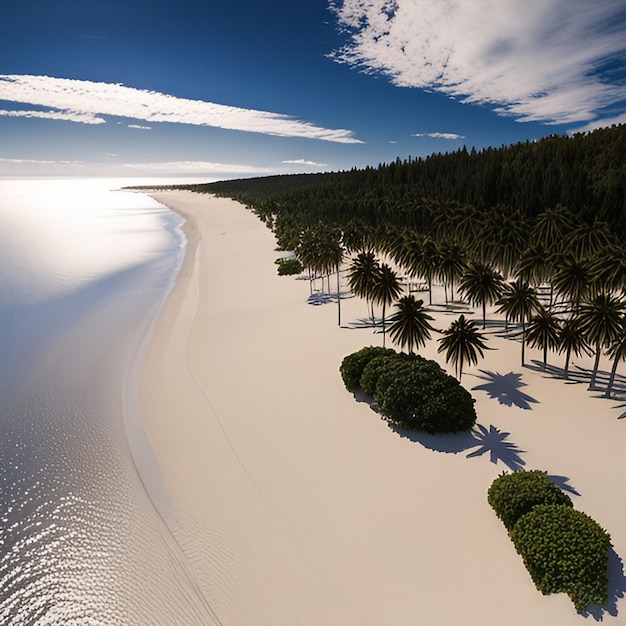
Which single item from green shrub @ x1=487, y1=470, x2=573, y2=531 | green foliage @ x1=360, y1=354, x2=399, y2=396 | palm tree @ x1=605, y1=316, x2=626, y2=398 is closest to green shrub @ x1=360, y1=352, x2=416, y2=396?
green foliage @ x1=360, y1=354, x2=399, y2=396

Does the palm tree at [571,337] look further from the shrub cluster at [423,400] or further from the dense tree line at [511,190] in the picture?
the dense tree line at [511,190]

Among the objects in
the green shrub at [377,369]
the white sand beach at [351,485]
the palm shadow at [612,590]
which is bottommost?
the white sand beach at [351,485]

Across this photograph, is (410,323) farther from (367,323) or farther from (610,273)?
Answer: (610,273)

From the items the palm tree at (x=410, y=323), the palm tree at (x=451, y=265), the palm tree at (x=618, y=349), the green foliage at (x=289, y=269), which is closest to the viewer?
the palm tree at (x=618, y=349)

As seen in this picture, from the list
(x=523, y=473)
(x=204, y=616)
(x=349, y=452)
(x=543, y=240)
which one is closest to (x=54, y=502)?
(x=204, y=616)

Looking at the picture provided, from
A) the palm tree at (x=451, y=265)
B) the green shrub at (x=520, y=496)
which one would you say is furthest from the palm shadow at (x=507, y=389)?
the palm tree at (x=451, y=265)

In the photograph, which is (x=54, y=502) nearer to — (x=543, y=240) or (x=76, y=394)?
(x=76, y=394)

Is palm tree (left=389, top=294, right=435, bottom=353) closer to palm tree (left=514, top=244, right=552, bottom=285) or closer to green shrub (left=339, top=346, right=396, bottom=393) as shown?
green shrub (left=339, top=346, right=396, bottom=393)
